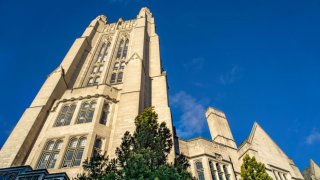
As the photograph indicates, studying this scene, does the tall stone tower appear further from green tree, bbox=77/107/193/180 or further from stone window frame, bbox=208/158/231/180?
stone window frame, bbox=208/158/231/180

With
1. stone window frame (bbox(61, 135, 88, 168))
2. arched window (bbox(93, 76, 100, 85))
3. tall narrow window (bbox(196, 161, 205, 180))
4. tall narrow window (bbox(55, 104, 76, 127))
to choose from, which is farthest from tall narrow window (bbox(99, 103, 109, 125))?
arched window (bbox(93, 76, 100, 85))

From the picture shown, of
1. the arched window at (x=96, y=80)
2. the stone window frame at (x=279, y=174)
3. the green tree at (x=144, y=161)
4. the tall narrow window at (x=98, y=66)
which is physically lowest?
the green tree at (x=144, y=161)

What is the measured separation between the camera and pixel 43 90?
23703mm

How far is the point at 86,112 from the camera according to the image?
21047 millimetres

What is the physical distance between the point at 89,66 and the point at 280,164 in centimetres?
2246

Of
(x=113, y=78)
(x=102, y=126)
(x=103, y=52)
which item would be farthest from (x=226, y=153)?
(x=103, y=52)

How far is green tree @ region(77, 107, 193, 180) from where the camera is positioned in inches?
421

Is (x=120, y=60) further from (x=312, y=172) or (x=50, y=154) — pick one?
(x=312, y=172)

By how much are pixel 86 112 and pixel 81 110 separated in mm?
638

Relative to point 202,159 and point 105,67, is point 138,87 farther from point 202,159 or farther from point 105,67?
point 105,67

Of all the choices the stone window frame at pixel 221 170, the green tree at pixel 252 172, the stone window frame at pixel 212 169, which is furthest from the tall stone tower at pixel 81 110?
the green tree at pixel 252 172

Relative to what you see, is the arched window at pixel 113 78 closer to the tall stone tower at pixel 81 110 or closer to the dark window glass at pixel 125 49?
the tall stone tower at pixel 81 110

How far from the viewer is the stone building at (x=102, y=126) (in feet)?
57.9

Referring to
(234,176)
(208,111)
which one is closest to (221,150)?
(234,176)
